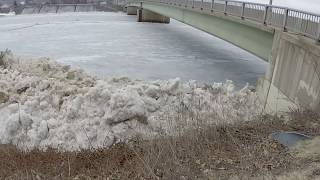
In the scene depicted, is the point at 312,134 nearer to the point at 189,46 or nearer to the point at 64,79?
the point at 64,79

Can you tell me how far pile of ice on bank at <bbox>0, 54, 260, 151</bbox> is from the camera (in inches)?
507

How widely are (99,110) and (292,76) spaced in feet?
21.9

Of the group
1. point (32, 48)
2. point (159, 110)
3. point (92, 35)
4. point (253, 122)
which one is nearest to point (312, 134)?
point (253, 122)

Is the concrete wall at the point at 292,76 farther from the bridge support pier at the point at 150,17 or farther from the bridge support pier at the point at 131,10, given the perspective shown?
the bridge support pier at the point at 131,10

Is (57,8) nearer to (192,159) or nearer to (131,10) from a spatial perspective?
(131,10)

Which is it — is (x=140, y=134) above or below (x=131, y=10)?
above

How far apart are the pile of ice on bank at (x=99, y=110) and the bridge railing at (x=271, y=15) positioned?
298 cm

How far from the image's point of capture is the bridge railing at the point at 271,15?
15595 millimetres

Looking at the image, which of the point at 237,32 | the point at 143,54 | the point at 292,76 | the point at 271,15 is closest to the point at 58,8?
the point at 143,54

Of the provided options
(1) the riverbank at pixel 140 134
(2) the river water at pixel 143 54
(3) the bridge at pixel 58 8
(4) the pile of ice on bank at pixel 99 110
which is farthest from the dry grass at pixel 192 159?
(3) the bridge at pixel 58 8

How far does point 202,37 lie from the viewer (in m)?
49.5

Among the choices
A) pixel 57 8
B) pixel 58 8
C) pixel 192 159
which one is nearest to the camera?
pixel 192 159

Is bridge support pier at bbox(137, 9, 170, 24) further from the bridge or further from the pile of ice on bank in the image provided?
the pile of ice on bank

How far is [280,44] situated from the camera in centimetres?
1853
